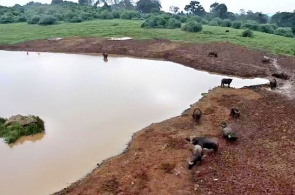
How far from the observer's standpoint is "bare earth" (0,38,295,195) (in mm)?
9930

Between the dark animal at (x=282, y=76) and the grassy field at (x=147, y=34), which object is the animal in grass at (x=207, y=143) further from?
the grassy field at (x=147, y=34)

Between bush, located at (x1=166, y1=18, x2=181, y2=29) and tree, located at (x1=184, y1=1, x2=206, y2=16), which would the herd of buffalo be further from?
tree, located at (x1=184, y1=1, x2=206, y2=16)

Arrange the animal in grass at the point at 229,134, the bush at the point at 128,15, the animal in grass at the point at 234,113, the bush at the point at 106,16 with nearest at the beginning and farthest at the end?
the animal in grass at the point at 229,134, the animal in grass at the point at 234,113, the bush at the point at 106,16, the bush at the point at 128,15

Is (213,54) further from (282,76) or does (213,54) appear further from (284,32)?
(284,32)

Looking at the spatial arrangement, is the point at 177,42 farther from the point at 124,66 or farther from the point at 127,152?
the point at 127,152

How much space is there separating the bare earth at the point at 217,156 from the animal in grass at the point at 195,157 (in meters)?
0.18

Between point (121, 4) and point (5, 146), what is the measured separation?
308ft

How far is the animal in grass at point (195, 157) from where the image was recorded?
1091 centimetres

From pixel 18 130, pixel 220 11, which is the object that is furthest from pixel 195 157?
pixel 220 11

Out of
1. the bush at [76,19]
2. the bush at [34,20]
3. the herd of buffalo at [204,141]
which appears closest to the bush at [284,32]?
the bush at [76,19]

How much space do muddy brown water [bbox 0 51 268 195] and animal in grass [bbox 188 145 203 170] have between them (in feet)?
10.4

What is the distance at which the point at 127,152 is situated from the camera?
12469mm

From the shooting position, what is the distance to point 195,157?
36.2 feet

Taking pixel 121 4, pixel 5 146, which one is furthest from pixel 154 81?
pixel 121 4
